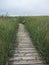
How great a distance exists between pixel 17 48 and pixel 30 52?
772 mm

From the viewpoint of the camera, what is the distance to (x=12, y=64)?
6.54 meters

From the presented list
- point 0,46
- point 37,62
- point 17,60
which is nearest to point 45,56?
point 37,62

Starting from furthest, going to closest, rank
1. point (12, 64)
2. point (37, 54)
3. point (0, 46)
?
point (37, 54) < point (12, 64) < point (0, 46)

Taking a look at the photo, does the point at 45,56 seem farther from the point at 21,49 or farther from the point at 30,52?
the point at 21,49

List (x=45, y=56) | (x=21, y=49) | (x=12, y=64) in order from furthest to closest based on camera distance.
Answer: (x=21, y=49) < (x=45, y=56) < (x=12, y=64)

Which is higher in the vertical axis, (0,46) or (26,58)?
(0,46)

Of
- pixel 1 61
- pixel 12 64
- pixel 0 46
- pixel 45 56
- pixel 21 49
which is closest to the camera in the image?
pixel 1 61

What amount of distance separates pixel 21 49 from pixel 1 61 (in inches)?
120

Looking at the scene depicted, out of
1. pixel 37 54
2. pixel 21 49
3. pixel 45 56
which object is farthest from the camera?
pixel 21 49

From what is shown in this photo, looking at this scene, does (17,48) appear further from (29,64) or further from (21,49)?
(29,64)

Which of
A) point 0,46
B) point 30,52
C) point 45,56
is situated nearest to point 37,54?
point 30,52

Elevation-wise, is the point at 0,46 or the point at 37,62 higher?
the point at 0,46

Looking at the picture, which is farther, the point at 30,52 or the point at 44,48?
the point at 30,52

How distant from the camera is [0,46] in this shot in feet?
19.7
